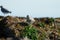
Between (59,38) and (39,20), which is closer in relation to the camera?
(59,38)

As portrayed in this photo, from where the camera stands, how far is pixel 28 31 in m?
9.88

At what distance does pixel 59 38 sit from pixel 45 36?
1.80 feet

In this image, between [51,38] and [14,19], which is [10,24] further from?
[51,38]

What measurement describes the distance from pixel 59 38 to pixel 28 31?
1.27 metres

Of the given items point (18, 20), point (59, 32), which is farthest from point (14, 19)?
point (59, 32)

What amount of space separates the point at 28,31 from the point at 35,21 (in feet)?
4.03

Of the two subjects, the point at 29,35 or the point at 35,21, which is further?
the point at 35,21

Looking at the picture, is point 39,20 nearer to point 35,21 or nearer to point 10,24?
point 35,21

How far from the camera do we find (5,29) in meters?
10.1

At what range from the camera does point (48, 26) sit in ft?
35.9

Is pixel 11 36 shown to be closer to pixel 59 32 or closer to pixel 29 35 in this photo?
pixel 29 35

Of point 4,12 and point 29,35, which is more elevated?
point 4,12

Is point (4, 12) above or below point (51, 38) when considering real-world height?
above

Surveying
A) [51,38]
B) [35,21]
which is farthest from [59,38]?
[35,21]
